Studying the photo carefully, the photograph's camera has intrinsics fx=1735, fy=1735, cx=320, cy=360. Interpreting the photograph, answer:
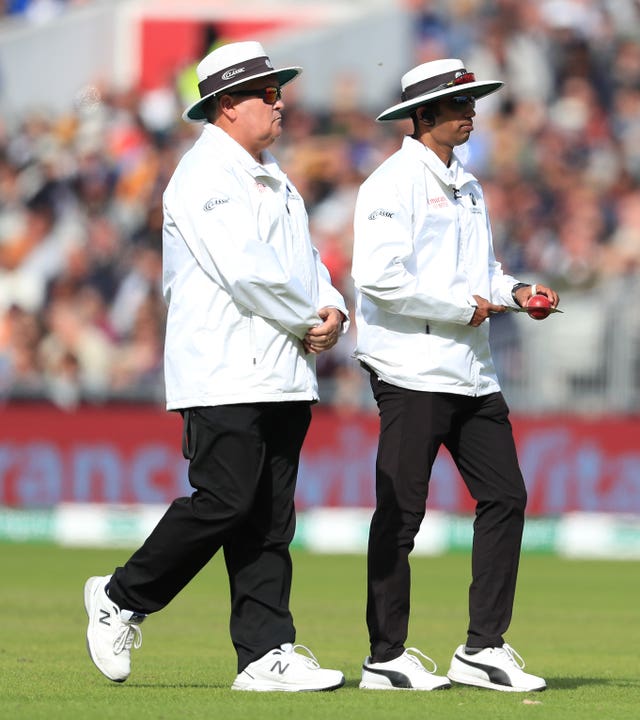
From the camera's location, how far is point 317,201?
17922mm

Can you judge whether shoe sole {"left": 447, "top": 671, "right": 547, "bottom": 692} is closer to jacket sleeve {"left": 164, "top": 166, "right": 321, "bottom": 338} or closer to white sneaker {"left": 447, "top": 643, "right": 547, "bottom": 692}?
white sneaker {"left": 447, "top": 643, "right": 547, "bottom": 692}

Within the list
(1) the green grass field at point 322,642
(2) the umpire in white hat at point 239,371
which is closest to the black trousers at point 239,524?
(2) the umpire in white hat at point 239,371

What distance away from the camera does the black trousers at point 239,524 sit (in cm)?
602

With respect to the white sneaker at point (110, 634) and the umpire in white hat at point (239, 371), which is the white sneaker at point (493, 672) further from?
the white sneaker at point (110, 634)

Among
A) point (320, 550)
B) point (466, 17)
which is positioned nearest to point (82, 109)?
point (466, 17)

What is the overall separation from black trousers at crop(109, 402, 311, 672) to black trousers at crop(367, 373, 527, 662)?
37 centimetres

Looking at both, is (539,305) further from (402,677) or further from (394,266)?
(402,677)

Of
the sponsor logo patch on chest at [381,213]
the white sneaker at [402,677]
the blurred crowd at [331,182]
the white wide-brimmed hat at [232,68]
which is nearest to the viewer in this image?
the white wide-brimmed hat at [232,68]

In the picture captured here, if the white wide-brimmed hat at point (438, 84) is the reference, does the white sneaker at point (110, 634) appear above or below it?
below

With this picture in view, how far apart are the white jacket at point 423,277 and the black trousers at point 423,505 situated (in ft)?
0.35

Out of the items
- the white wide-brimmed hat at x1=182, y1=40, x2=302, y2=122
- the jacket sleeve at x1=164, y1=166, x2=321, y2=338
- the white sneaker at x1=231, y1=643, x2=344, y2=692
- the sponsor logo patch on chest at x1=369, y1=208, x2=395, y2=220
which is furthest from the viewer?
the sponsor logo patch on chest at x1=369, y1=208, x2=395, y2=220

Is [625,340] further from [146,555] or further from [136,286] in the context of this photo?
[146,555]

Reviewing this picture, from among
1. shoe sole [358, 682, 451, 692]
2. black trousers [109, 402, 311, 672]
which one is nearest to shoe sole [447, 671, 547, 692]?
shoe sole [358, 682, 451, 692]

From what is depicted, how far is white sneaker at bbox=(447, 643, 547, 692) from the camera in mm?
6359
